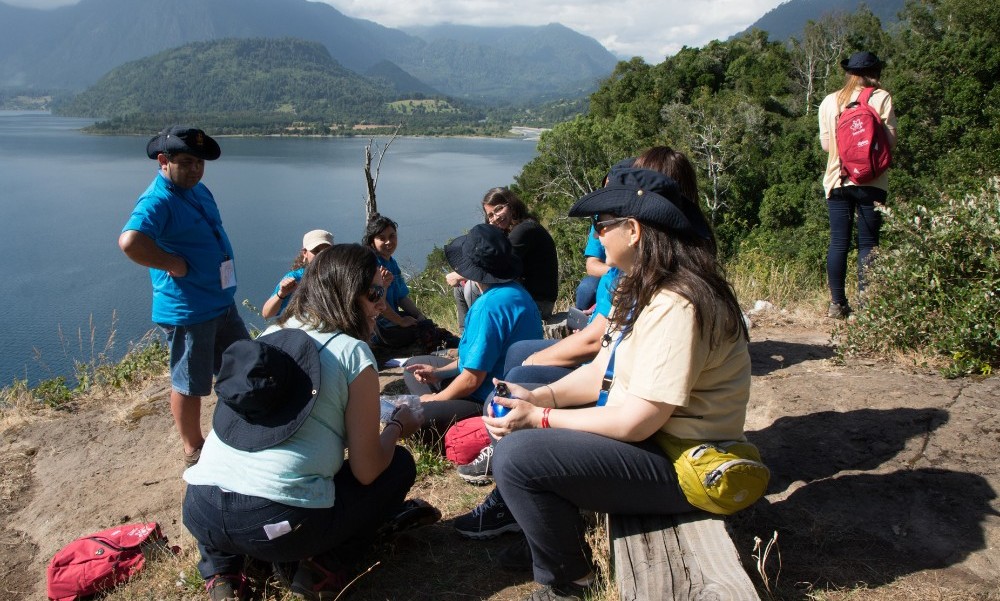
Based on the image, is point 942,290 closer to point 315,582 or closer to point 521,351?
point 521,351

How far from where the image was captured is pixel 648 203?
196 cm

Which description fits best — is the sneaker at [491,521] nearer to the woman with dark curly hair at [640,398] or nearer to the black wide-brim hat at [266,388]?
the woman with dark curly hair at [640,398]

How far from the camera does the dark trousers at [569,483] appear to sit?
1.96 meters

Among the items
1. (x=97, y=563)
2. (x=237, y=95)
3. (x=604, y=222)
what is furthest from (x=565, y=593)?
(x=237, y=95)

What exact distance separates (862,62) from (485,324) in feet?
10.4

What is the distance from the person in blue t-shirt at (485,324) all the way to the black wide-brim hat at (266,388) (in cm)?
102

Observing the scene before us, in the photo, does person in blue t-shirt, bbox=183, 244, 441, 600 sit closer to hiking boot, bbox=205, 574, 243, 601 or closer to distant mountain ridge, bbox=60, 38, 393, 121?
hiking boot, bbox=205, 574, 243, 601

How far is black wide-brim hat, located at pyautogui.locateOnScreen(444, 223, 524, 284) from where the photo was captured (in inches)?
121

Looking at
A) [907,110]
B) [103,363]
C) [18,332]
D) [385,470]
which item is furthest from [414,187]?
[385,470]

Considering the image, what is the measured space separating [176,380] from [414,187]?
181ft

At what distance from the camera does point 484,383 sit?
3.30m

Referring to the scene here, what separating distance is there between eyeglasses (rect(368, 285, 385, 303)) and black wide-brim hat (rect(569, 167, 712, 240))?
2.39ft

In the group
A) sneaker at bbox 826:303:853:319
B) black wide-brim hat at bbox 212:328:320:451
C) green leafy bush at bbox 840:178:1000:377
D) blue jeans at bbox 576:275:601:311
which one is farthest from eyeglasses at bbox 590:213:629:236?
sneaker at bbox 826:303:853:319

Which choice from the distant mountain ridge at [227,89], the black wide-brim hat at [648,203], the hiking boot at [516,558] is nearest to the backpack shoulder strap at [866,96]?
the black wide-brim hat at [648,203]
